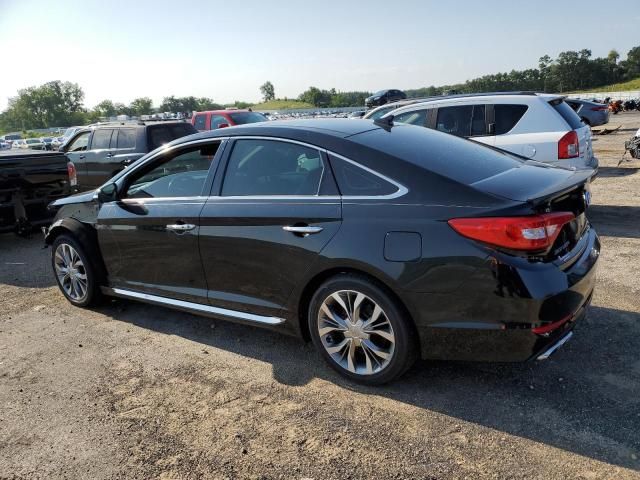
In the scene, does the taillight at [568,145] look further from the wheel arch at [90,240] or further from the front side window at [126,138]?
the front side window at [126,138]

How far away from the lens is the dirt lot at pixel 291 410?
2604 millimetres

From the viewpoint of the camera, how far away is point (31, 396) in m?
3.51

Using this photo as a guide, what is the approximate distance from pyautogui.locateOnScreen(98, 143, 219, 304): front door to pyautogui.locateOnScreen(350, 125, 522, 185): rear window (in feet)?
4.35

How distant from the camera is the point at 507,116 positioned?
24.0ft

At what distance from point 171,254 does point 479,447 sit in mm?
2628

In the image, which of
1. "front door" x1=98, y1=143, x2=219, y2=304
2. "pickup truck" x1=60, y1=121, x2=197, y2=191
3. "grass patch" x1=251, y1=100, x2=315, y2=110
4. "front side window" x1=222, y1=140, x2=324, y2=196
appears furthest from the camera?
"grass patch" x1=251, y1=100, x2=315, y2=110

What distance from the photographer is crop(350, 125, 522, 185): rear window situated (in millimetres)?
3137

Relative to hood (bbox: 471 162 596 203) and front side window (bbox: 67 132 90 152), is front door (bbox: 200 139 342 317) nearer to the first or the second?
hood (bbox: 471 162 596 203)

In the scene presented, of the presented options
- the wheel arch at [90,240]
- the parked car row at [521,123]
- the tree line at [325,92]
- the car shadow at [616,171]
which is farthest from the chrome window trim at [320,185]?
the tree line at [325,92]

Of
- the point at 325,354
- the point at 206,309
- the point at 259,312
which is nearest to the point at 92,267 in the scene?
the point at 206,309

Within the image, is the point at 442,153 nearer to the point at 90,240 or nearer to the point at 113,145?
the point at 90,240

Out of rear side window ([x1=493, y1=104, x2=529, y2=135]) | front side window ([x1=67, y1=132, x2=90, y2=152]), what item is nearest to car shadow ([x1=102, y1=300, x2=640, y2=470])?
rear side window ([x1=493, y1=104, x2=529, y2=135])

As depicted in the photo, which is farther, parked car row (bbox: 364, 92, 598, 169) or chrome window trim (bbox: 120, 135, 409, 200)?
parked car row (bbox: 364, 92, 598, 169)

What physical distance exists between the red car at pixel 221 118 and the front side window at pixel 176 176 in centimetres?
941
